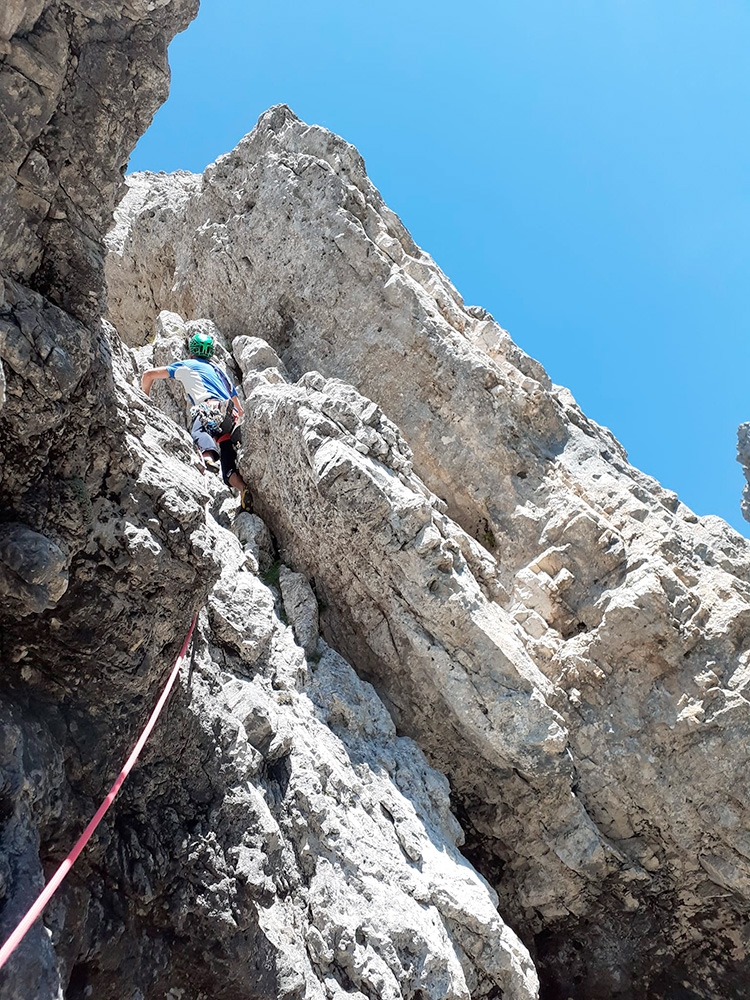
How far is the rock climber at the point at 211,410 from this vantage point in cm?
1376

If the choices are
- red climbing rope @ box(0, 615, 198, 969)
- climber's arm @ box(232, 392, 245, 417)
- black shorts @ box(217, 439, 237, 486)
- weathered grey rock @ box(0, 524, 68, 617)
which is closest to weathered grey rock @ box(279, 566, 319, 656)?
black shorts @ box(217, 439, 237, 486)

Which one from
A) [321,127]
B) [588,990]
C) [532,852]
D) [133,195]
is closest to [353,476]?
[532,852]

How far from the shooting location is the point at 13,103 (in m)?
5.65

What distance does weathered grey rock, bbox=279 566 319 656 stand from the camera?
38.9 ft

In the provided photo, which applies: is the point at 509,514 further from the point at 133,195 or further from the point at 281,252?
the point at 133,195

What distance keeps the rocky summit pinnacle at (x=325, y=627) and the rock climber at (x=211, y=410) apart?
1.37 ft

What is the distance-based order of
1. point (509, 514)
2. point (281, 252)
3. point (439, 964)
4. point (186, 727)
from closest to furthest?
point (186, 727) → point (439, 964) → point (509, 514) → point (281, 252)

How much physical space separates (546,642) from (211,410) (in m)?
7.58

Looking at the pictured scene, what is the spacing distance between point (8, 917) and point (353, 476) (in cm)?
811

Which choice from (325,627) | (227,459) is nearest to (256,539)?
(325,627)

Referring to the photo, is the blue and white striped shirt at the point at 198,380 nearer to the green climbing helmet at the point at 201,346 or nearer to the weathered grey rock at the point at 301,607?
the green climbing helmet at the point at 201,346

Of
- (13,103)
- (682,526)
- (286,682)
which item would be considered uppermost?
(682,526)

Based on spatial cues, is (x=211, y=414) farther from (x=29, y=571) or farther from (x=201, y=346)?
(x=29, y=571)

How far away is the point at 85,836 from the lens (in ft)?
18.2
